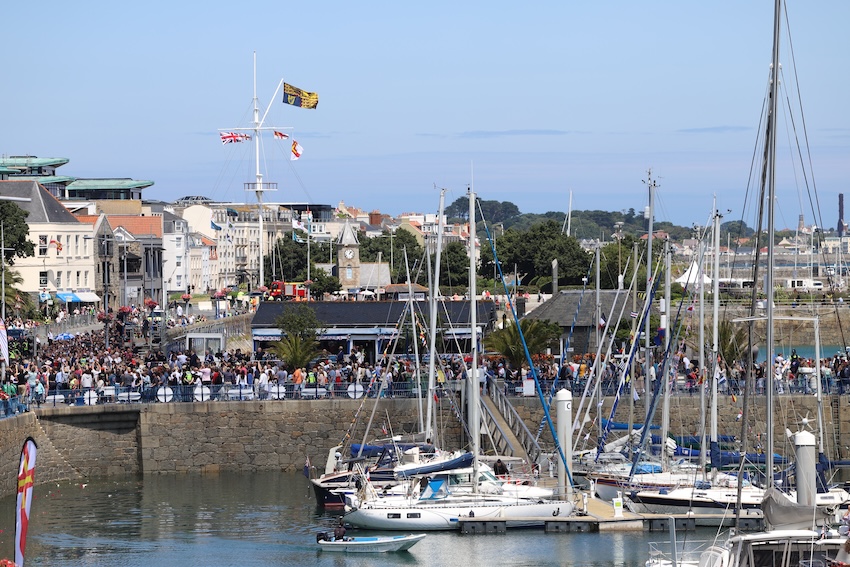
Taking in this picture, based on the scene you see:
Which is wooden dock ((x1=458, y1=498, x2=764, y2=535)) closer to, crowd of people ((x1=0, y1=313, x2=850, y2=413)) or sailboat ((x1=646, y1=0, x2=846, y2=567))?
sailboat ((x1=646, y1=0, x2=846, y2=567))

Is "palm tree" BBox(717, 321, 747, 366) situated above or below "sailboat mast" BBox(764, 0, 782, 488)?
below

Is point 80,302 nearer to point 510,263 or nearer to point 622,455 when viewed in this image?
point 510,263

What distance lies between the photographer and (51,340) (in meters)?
63.3

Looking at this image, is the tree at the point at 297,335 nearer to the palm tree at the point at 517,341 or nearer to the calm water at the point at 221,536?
the palm tree at the point at 517,341

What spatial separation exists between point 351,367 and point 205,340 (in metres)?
16.9

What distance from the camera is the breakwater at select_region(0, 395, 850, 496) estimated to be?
46.2 metres

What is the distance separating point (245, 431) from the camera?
46938 mm

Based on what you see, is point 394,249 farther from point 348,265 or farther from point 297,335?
point 297,335

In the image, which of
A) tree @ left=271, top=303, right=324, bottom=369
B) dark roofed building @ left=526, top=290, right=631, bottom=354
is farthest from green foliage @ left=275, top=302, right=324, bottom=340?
dark roofed building @ left=526, top=290, right=631, bottom=354

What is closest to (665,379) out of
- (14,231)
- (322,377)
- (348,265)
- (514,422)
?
(514,422)

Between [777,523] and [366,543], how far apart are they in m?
11.9

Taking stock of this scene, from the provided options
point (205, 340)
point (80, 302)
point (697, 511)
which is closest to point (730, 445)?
point (697, 511)

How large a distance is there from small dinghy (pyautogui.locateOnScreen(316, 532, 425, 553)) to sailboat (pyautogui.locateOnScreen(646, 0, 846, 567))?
745cm

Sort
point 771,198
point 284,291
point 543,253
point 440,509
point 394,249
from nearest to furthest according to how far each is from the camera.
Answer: point 771,198 < point 440,509 < point 284,291 < point 543,253 < point 394,249
